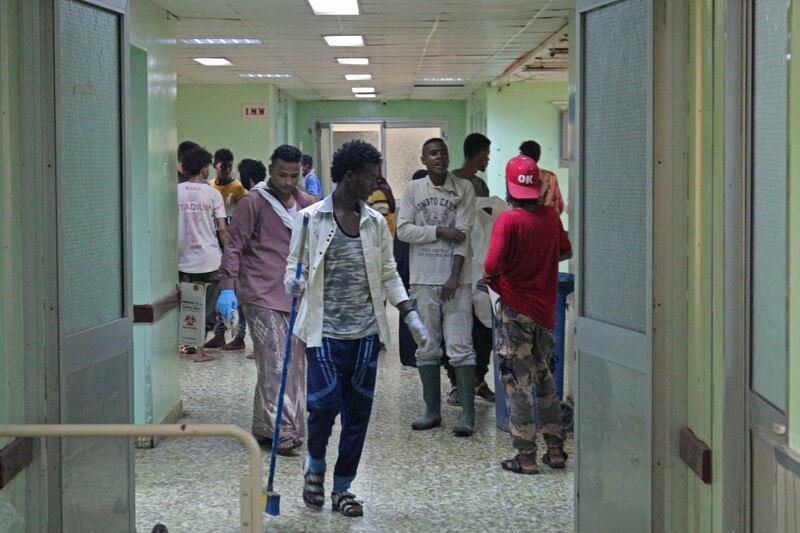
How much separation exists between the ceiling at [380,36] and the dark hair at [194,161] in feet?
3.55

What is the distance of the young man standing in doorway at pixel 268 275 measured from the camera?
6.28 metres

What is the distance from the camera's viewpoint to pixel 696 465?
11.1ft

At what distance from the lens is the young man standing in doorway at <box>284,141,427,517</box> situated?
4.98 m

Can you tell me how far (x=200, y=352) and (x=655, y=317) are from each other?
22.0ft

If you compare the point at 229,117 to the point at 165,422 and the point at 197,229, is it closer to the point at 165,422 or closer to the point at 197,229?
the point at 197,229

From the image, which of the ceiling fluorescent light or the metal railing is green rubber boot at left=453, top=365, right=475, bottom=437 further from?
the ceiling fluorescent light

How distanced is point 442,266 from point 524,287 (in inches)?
41.4

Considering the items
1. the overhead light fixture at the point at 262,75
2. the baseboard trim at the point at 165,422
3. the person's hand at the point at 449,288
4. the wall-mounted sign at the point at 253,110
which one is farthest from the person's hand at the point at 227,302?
the wall-mounted sign at the point at 253,110

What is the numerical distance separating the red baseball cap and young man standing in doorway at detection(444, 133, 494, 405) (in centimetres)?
113

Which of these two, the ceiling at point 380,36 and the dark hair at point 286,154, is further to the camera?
the ceiling at point 380,36

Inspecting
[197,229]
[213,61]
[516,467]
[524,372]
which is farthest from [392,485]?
[213,61]

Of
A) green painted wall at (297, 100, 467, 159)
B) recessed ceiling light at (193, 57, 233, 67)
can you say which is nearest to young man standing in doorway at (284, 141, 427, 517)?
recessed ceiling light at (193, 57, 233, 67)

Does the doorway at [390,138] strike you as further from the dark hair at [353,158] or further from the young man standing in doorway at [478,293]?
the dark hair at [353,158]

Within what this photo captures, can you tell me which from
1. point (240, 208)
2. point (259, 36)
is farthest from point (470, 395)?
point (259, 36)
